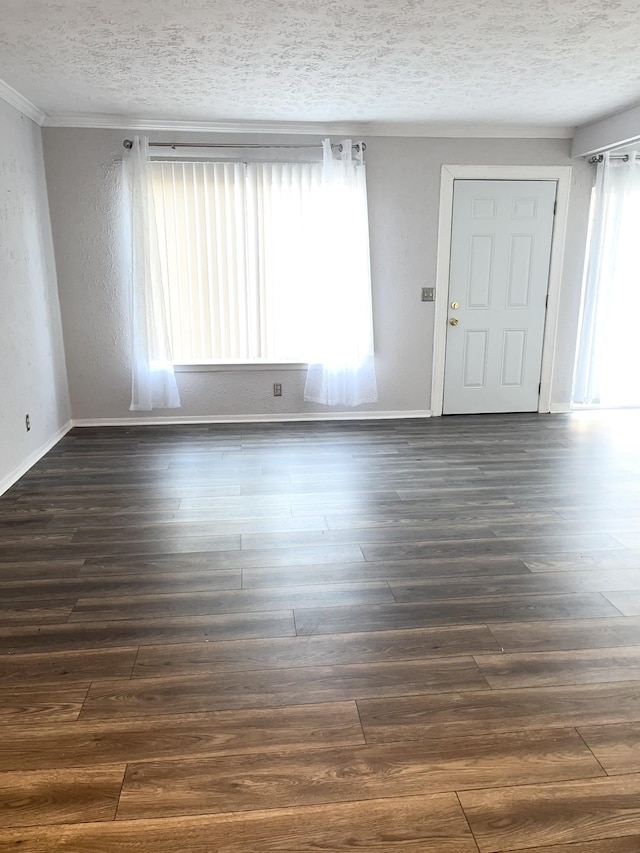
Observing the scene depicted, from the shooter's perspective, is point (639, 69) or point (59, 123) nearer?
point (639, 69)

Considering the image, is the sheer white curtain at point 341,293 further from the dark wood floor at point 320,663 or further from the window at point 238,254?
the dark wood floor at point 320,663

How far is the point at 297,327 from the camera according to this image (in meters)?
5.27

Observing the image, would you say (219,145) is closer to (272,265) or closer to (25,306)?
(272,265)

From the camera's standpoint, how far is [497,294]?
5418mm

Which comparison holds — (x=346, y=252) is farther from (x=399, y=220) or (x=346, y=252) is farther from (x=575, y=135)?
(x=575, y=135)

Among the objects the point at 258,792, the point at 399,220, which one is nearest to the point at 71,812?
the point at 258,792

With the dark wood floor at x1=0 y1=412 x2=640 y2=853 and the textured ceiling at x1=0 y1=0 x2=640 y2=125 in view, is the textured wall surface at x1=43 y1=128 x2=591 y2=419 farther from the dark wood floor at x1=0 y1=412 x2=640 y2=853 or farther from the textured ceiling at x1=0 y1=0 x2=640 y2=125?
the dark wood floor at x1=0 y1=412 x2=640 y2=853

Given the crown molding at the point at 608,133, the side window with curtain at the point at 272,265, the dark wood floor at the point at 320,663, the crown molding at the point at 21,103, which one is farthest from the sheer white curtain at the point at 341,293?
the crown molding at the point at 21,103

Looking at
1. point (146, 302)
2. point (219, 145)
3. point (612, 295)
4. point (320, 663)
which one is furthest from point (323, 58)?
point (612, 295)

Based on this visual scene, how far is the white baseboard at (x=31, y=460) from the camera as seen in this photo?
149 inches

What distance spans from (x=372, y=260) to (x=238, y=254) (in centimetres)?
115

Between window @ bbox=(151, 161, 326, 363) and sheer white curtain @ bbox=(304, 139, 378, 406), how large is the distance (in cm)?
8

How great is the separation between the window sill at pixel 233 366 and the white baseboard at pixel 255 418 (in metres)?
0.42

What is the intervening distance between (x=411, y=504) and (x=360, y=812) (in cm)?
213
